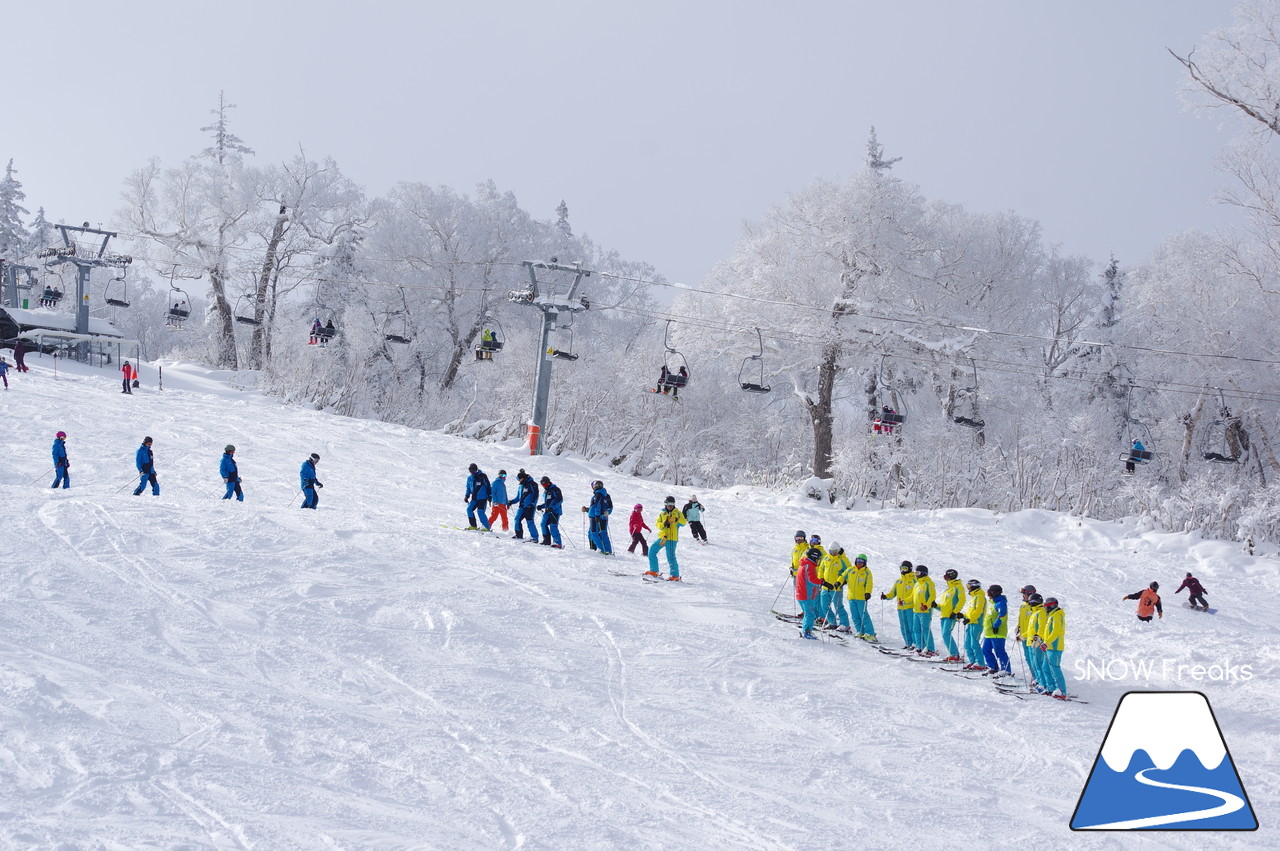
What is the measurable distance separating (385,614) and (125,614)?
2.88m

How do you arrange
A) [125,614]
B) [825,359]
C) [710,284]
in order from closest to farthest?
1. [125,614]
2. [825,359]
3. [710,284]

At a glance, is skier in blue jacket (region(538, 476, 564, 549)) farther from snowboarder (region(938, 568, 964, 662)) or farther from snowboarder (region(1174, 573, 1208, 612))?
snowboarder (region(1174, 573, 1208, 612))

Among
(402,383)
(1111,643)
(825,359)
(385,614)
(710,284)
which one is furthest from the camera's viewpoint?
(402,383)

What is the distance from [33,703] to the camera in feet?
23.7

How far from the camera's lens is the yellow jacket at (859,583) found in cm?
1266

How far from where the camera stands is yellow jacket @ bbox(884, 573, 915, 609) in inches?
488

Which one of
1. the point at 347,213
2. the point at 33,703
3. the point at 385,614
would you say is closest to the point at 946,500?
the point at 385,614

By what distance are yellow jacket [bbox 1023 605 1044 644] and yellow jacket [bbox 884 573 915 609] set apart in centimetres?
161

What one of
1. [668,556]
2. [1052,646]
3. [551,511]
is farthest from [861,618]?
[551,511]

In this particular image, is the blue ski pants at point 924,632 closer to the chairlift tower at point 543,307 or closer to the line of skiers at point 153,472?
the line of skiers at point 153,472

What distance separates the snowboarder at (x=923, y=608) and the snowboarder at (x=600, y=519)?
18.8ft

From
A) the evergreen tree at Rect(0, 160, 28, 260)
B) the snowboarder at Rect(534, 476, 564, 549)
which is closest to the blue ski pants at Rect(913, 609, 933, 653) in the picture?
the snowboarder at Rect(534, 476, 564, 549)

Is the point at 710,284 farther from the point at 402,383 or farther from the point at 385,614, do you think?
the point at 385,614

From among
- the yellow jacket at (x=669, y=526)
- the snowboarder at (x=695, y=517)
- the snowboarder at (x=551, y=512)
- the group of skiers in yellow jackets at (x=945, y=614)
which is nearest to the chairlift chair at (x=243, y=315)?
the snowboarder at (x=551, y=512)
